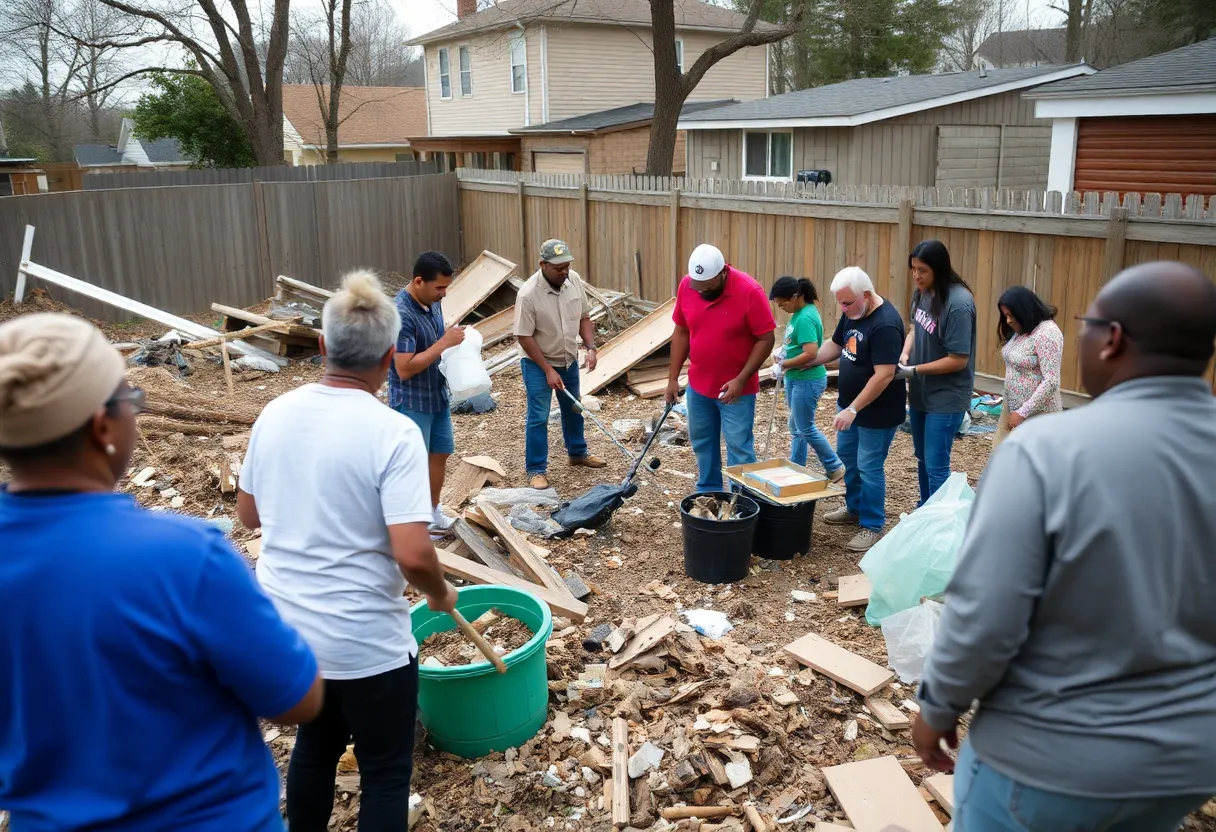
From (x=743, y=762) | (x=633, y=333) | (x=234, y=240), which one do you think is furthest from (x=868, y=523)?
(x=234, y=240)

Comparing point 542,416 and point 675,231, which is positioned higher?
point 675,231

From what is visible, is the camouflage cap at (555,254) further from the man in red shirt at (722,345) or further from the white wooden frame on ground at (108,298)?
the white wooden frame on ground at (108,298)

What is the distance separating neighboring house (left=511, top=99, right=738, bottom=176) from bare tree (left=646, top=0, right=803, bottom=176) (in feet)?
15.1

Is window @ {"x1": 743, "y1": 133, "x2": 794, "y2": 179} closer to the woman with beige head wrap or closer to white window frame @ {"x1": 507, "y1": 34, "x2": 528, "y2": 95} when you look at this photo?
white window frame @ {"x1": 507, "y1": 34, "x2": 528, "y2": 95}

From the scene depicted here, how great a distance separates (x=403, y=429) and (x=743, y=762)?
2.02 metres

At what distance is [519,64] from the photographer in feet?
83.7

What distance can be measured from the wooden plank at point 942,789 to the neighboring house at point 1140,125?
11344 mm

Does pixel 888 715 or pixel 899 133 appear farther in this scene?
pixel 899 133

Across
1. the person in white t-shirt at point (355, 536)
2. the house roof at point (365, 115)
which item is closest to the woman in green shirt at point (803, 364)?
the person in white t-shirt at point (355, 536)

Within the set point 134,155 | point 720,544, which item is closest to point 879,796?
point 720,544

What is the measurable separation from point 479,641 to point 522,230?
1284cm

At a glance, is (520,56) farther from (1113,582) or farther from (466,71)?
(1113,582)

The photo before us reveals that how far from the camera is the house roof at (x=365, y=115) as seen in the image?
37.6 metres

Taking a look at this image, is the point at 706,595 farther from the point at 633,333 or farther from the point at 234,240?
the point at 234,240
